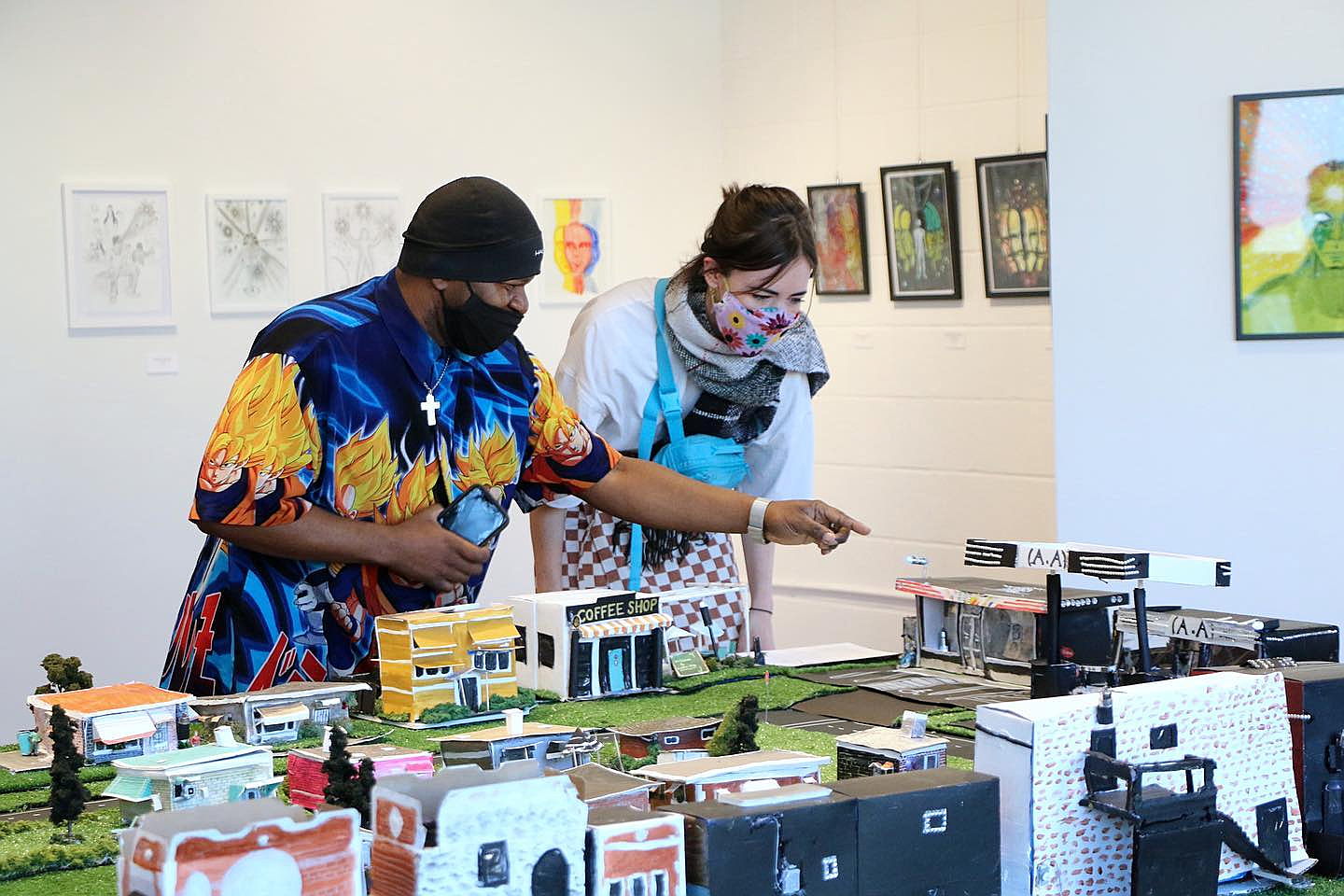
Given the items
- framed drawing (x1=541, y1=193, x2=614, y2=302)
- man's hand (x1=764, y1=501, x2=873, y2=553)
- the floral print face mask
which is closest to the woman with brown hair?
the floral print face mask

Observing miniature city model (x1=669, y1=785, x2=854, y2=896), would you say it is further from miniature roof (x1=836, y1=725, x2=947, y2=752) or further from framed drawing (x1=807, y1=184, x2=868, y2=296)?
framed drawing (x1=807, y1=184, x2=868, y2=296)

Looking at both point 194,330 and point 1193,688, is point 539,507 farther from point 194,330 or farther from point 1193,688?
point 194,330

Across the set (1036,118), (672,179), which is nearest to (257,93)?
(672,179)

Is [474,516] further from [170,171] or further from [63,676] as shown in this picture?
[170,171]

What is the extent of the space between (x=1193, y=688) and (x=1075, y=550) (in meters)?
0.34

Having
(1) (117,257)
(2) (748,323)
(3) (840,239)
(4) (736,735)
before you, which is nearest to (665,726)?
(4) (736,735)

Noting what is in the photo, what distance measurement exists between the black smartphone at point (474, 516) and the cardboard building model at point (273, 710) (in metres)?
0.40

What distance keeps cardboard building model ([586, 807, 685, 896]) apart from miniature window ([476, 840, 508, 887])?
9cm

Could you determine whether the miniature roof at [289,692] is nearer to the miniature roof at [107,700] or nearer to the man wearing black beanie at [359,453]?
the miniature roof at [107,700]

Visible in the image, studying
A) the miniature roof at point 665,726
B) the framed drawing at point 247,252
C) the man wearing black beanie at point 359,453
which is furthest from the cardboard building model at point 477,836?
the framed drawing at point 247,252

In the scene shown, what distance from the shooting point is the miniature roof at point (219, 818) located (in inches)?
54.6

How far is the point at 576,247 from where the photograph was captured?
662 centimetres

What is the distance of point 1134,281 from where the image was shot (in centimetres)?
425

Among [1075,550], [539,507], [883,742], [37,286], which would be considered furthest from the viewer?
[37,286]
